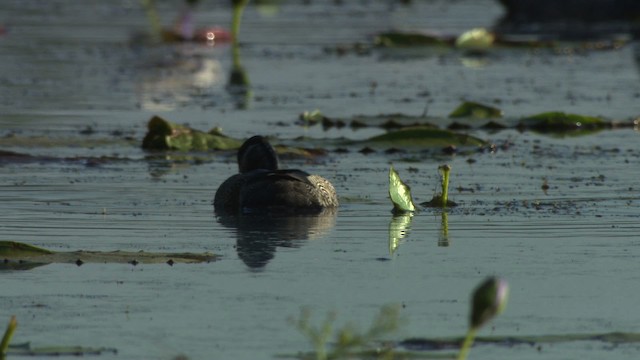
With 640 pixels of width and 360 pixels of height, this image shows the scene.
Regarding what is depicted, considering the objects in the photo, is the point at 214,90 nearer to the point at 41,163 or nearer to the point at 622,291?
the point at 41,163

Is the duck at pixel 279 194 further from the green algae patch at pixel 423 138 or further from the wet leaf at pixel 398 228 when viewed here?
the green algae patch at pixel 423 138

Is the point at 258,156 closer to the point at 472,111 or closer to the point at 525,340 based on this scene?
the point at 472,111

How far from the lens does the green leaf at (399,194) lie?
10.2 metres

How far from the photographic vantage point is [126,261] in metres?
8.55

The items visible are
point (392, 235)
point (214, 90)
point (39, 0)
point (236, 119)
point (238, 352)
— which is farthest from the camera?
point (39, 0)

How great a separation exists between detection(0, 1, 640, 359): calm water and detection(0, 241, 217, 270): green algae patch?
5 centimetres

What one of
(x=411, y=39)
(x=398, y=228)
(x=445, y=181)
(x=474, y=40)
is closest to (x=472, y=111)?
(x=445, y=181)

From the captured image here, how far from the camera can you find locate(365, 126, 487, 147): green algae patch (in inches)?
526

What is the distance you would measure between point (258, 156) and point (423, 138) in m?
2.47

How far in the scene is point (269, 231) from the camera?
32.4ft

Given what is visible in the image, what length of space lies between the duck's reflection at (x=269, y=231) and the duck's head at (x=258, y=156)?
2.49 ft

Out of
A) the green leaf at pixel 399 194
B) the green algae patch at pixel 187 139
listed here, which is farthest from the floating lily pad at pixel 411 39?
the green leaf at pixel 399 194

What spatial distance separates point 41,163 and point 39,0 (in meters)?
22.6

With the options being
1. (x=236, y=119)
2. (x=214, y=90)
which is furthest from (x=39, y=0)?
(x=236, y=119)
